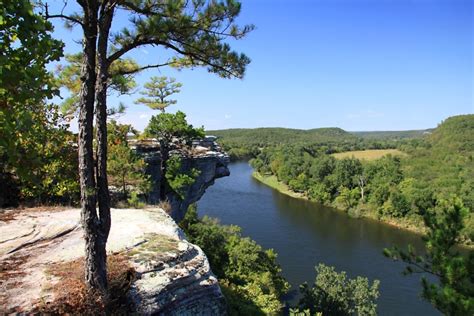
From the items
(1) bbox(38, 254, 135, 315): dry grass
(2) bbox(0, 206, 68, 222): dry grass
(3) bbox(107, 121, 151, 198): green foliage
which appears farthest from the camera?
(3) bbox(107, 121, 151, 198): green foliage

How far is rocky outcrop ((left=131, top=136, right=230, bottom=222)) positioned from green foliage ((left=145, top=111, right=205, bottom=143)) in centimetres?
58

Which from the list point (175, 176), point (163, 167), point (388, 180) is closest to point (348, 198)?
point (388, 180)

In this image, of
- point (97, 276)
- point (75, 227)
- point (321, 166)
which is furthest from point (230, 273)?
point (321, 166)

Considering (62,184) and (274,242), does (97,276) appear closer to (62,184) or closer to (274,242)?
(62,184)

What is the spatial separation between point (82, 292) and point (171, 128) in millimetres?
13512

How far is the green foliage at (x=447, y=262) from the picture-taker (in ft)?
24.2

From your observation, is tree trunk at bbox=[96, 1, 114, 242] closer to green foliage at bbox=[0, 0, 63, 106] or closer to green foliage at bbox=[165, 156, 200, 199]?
green foliage at bbox=[0, 0, 63, 106]

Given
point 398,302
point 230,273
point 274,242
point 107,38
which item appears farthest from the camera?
point 274,242

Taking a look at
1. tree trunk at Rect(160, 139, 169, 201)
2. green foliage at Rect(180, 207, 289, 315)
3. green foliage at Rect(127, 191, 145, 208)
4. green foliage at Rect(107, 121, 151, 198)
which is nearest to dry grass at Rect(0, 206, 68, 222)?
green foliage at Rect(127, 191, 145, 208)

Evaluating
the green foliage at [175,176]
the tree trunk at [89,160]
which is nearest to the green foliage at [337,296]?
the green foliage at [175,176]

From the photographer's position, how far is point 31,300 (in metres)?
4.95

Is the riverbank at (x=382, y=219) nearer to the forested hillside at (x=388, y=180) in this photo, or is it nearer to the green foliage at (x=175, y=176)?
the forested hillside at (x=388, y=180)

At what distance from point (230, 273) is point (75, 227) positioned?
15.3 m

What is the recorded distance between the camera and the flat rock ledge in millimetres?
5324
